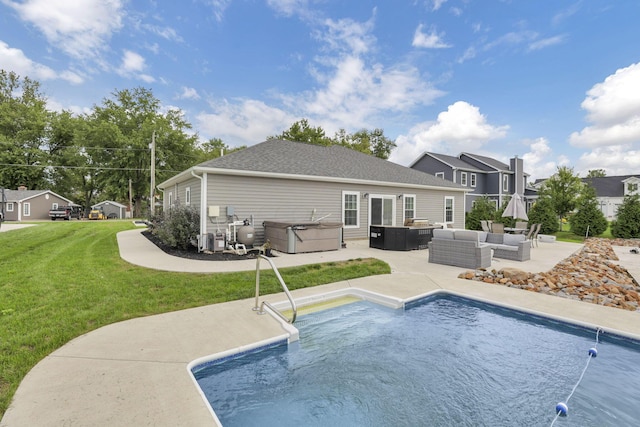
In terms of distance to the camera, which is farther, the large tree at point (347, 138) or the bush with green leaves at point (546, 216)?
the large tree at point (347, 138)

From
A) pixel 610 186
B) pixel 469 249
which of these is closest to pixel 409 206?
pixel 469 249

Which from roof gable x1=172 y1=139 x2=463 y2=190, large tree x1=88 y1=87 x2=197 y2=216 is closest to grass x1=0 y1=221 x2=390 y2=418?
roof gable x1=172 y1=139 x2=463 y2=190

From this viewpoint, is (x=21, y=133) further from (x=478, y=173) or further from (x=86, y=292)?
(x=478, y=173)

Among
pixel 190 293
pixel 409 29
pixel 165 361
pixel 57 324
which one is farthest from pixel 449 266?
pixel 409 29

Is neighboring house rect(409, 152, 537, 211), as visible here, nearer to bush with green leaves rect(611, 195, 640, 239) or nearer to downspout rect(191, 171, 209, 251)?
bush with green leaves rect(611, 195, 640, 239)

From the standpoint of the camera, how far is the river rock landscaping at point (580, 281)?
5215 mm

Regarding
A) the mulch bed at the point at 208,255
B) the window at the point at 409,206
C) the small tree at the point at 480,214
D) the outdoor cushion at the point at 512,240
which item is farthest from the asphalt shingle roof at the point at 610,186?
the mulch bed at the point at 208,255

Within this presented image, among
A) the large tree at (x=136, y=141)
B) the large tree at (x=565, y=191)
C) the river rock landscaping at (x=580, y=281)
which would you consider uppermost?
the large tree at (x=136, y=141)

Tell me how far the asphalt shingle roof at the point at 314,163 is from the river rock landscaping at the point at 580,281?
6.91 meters

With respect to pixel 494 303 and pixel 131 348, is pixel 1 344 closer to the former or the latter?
pixel 131 348

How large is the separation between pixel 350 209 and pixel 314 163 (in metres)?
2.48

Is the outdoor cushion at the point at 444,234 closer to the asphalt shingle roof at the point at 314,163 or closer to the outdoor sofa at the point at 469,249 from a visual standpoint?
the outdoor sofa at the point at 469,249

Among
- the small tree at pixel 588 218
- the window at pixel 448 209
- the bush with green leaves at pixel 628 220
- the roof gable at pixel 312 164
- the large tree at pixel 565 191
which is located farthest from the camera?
the large tree at pixel 565 191

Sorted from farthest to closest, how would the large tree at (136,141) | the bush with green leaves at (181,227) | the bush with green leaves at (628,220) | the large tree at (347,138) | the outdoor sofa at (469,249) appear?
1. the large tree at (136,141)
2. the large tree at (347,138)
3. the bush with green leaves at (628,220)
4. the bush with green leaves at (181,227)
5. the outdoor sofa at (469,249)
